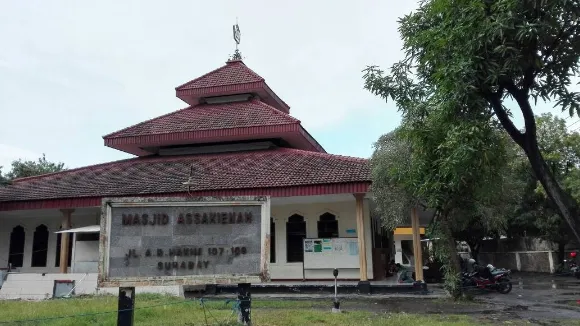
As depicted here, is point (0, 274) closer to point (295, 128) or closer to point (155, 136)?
point (155, 136)

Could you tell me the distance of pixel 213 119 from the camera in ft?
61.2

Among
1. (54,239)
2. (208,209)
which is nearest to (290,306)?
(208,209)

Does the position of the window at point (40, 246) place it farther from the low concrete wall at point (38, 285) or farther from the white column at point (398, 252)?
the white column at point (398, 252)

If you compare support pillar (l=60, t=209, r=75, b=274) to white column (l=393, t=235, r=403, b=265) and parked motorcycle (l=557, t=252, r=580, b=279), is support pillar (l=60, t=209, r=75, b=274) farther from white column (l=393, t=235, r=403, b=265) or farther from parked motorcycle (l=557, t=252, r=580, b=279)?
parked motorcycle (l=557, t=252, r=580, b=279)

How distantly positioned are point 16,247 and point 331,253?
12.9 meters

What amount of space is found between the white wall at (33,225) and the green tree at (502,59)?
50.4ft

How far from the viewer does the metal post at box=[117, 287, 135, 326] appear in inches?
246

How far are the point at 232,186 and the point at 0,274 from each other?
8.05 m

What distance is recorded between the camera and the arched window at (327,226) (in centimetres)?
1634

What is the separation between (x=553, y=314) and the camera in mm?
9812

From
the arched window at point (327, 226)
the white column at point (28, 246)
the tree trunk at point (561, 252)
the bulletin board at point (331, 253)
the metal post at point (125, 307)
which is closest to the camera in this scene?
the metal post at point (125, 307)

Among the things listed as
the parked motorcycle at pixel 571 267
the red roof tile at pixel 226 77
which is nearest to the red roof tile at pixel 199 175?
the red roof tile at pixel 226 77

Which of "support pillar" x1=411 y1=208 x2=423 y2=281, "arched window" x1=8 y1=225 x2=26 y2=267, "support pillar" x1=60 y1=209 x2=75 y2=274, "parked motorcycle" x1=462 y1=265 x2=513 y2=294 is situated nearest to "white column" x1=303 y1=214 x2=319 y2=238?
"support pillar" x1=411 y1=208 x2=423 y2=281

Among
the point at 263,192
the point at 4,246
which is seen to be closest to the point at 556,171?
the point at 263,192
